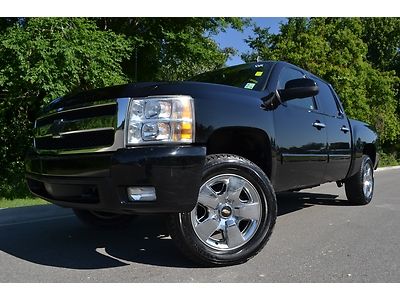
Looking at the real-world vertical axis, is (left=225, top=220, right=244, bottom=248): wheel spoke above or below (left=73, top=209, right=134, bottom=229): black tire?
above

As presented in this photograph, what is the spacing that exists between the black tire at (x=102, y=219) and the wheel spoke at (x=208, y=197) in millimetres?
1737

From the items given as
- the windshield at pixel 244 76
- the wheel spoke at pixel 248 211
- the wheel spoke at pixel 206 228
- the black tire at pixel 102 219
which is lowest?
the black tire at pixel 102 219

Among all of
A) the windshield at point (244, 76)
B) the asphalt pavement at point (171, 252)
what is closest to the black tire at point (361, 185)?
the asphalt pavement at point (171, 252)

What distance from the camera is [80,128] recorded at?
380 cm

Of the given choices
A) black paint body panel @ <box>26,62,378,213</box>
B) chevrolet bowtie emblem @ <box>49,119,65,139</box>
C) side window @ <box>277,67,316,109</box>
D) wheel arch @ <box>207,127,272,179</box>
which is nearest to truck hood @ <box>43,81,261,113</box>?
black paint body panel @ <box>26,62,378,213</box>

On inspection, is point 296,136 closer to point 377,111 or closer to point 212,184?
point 212,184

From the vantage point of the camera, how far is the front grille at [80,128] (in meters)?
3.64

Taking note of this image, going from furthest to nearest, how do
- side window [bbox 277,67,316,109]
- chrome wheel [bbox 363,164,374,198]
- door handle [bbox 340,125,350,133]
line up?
1. chrome wheel [bbox 363,164,374,198]
2. door handle [bbox 340,125,350,133]
3. side window [bbox 277,67,316,109]

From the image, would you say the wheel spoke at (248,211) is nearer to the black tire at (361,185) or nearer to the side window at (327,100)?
the side window at (327,100)

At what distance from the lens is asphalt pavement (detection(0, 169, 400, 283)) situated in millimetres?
3719

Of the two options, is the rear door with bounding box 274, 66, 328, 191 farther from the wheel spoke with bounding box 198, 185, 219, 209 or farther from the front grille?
the front grille

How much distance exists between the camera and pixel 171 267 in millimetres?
3887

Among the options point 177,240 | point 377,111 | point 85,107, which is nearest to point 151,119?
point 85,107

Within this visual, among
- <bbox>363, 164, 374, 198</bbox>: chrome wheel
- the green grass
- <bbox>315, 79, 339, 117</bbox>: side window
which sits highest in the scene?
<bbox>315, 79, 339, 117</bbox>: side window
